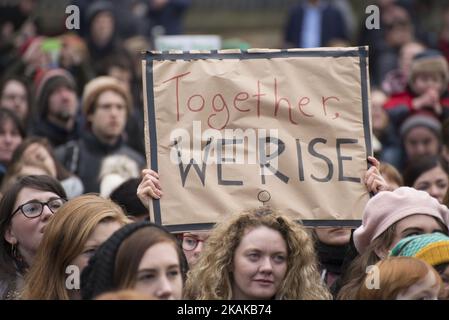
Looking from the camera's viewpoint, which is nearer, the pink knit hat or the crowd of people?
the crowd of people

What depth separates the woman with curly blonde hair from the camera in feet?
23.0

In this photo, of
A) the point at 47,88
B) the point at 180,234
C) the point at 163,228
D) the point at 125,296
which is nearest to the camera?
the point at 125,296

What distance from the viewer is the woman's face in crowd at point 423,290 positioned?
6461mm

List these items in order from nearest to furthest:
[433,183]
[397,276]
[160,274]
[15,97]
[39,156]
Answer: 1. [160,274]
2. [397,276]
3. [433,183]
4. [39,156]
5. [15,97]

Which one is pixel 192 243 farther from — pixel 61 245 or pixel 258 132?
pixel 61 245

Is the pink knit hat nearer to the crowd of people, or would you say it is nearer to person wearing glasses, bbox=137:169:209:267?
the crowd of people

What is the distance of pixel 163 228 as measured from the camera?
6.57 metres

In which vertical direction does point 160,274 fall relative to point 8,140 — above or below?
below

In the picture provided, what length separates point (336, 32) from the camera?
54.7ft

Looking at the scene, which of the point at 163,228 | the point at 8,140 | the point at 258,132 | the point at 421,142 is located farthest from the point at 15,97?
the point at 163,228

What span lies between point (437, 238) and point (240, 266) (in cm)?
100

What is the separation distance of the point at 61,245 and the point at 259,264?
38.2 inches

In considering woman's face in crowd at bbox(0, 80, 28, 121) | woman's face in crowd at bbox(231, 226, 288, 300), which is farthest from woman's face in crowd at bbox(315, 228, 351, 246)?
woman's face in crowd at bbox(0, 80, 28, 121)

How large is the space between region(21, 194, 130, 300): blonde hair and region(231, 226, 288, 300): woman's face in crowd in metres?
0.61
